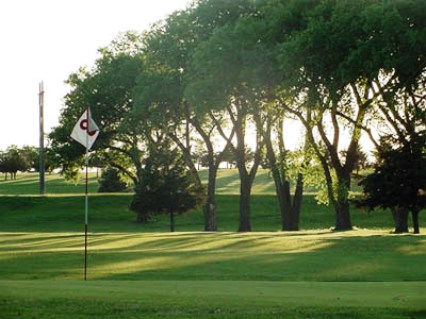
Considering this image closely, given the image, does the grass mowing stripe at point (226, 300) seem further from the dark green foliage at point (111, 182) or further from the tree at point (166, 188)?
the dark green foliage at point (111, 182)

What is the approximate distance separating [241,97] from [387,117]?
8.83 metres

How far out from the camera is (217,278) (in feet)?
78.2

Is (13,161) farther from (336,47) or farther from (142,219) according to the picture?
(336,47)

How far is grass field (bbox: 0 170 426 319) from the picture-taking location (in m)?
14.1

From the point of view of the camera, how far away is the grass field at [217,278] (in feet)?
46.2

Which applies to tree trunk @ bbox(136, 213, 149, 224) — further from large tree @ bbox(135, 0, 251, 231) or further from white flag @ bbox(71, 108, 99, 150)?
white flag @ bbox(71, 108, 99, 150)

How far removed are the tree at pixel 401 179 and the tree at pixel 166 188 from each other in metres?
18.6

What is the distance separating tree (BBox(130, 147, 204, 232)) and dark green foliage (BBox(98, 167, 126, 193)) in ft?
116

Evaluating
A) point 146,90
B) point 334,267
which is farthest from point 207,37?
point 334,267

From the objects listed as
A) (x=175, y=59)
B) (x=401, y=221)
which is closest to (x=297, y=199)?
(x=401, y=221)

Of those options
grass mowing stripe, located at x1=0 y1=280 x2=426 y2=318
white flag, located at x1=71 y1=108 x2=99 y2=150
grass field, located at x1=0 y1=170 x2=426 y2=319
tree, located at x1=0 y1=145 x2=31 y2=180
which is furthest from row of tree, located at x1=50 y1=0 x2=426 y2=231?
tree, located at x1=0 y1=145 x2=31 y2=180

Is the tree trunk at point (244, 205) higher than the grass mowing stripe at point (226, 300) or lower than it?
higher

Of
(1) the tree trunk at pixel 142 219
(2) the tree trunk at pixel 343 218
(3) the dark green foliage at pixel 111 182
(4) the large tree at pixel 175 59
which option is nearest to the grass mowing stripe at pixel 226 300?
(4) the large tree at pixel 175 59

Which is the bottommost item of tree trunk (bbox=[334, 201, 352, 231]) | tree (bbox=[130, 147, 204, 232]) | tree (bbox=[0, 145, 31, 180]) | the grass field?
the grass field
